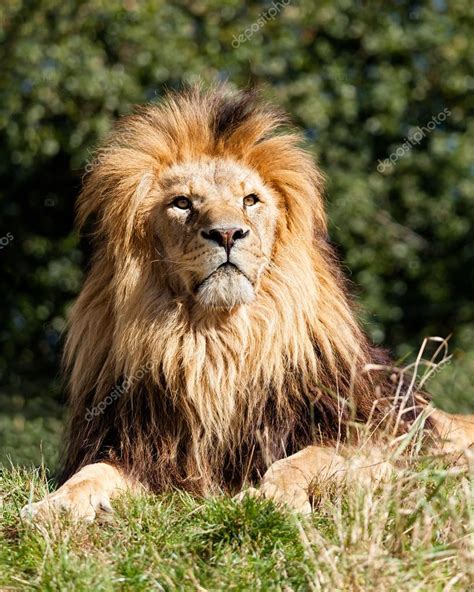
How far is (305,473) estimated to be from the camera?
4.17 metres

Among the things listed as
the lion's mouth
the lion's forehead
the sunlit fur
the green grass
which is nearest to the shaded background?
the sunlit fur

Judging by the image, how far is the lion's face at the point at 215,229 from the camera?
4.52 m

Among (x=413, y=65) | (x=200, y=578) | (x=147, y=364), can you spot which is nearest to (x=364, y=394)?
(x=147, y=364)

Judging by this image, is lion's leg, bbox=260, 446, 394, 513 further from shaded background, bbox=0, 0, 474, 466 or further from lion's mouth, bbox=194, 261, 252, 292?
shaded background, bbox=0, 0, 474, 466

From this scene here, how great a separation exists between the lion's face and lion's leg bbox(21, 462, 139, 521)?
747mm

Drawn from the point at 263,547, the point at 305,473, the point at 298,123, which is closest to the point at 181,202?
the point at 305,473

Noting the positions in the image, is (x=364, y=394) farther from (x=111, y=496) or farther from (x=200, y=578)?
(x=200, y=578)

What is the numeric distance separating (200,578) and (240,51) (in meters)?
7.33

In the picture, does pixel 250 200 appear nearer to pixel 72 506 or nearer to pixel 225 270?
pixel 225 270

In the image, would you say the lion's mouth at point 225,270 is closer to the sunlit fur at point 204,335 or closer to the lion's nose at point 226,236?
the lion's nose at point 226,236

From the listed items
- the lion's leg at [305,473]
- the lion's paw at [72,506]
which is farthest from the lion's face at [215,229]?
the lion's paw at [72,506]

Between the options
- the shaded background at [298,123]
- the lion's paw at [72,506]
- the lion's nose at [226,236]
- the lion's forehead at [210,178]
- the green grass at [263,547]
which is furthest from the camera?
the shaded background at [298,123]

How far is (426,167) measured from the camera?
35.3 ft

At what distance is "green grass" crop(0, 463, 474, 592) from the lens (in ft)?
10.1
